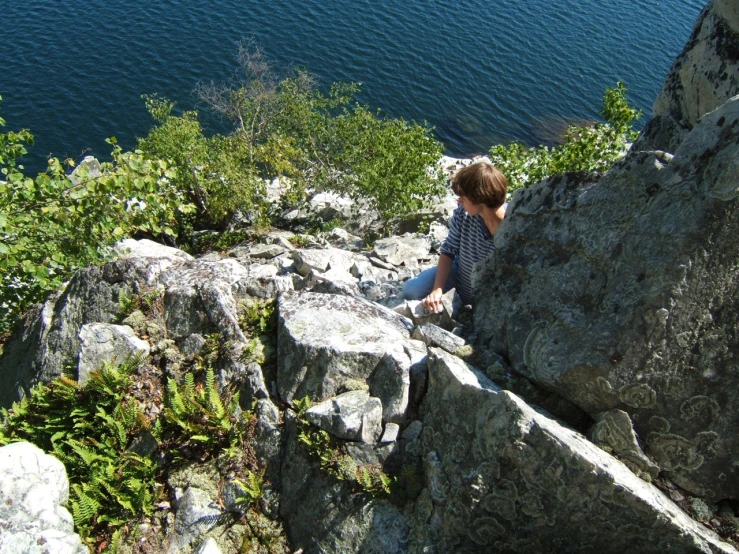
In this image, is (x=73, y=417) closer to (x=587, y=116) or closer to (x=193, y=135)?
(x=193, y=135)

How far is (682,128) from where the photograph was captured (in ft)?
30.7

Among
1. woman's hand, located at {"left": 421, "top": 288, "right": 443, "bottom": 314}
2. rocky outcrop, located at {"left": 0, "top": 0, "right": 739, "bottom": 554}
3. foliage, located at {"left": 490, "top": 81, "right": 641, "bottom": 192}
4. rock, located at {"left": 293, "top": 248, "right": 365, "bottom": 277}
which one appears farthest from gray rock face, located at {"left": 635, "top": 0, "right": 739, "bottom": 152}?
rock, located at {"left": 293, "top": 248, "right": 365, "bottom": 277}

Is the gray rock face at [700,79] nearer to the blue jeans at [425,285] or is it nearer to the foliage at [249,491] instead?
the blue jeans at [425,285]

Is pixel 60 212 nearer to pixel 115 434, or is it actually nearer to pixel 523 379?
pixel 115 434

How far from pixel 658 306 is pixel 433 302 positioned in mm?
3058

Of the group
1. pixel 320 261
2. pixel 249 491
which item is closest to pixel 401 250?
pixel 320 261

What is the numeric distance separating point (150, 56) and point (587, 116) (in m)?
34.8

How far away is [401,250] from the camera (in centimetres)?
1496

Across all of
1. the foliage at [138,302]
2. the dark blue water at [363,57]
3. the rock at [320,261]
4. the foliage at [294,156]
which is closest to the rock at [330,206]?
the foliage at [294,156]

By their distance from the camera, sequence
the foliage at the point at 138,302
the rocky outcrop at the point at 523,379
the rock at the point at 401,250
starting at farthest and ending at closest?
the rock at the point at 401,250
the foliage at the point at 138,302
the rocky outcrop at the point at 523,379

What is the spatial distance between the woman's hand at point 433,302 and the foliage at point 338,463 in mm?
2346

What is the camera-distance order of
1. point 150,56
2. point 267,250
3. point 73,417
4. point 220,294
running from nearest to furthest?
point 73,417 < point 220,294 < point 267,250 < point 150,56

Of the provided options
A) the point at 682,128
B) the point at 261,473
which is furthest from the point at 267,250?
the point at 682,128

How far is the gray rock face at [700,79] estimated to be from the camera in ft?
28.8
